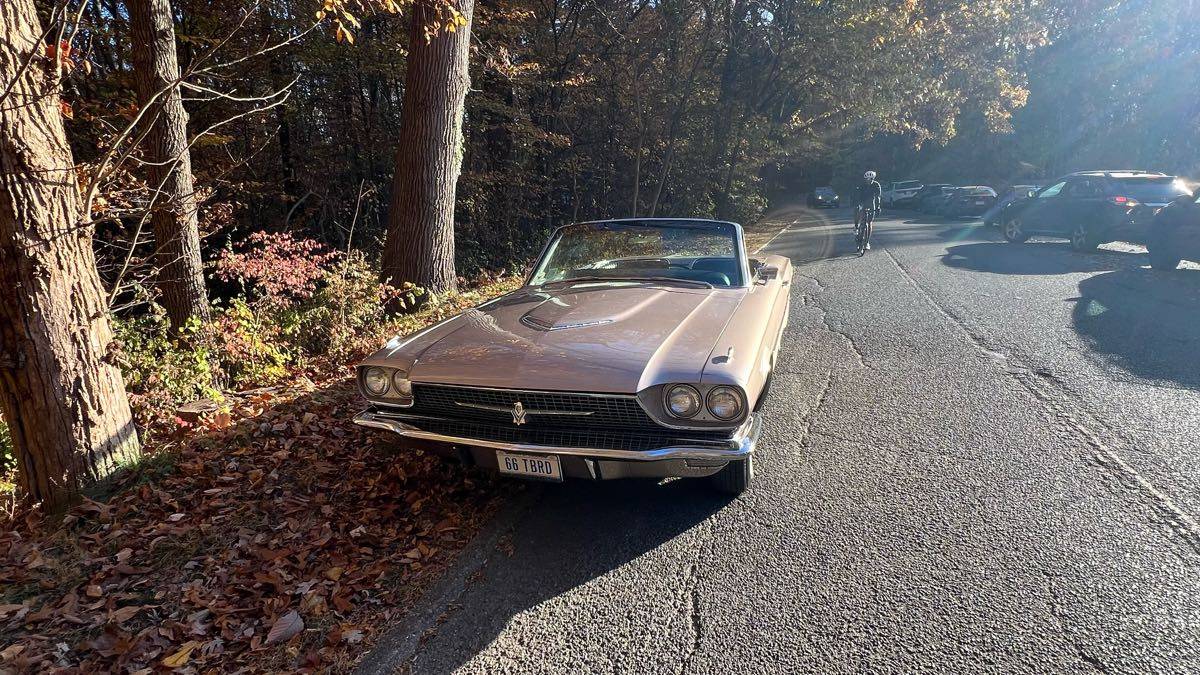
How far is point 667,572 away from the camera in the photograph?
2781 mm

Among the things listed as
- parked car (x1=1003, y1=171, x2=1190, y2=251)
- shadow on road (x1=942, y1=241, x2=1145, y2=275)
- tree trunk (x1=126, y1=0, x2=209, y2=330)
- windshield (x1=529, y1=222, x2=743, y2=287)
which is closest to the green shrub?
tree trunk (x1=126, y1=0, x2=209, y2=330)

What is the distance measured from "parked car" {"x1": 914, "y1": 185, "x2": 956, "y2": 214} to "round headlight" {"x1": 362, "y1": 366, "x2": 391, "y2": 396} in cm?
2771

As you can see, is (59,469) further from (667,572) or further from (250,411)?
(667,572)

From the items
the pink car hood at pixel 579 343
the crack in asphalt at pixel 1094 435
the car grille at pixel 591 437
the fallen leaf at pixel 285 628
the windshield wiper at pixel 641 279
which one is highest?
the windshield wiper at pixel 641 279

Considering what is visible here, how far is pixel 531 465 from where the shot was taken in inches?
116

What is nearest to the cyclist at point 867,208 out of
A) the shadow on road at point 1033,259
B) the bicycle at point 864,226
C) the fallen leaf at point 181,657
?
the bicycle at point 864,226

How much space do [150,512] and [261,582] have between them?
1.02 m

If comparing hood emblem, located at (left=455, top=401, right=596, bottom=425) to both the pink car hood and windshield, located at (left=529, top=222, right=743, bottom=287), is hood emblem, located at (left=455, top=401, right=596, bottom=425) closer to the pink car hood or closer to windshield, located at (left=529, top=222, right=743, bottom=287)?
the pink car hood

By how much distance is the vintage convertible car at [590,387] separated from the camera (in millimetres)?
2814

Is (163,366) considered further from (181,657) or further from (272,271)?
(181,657)

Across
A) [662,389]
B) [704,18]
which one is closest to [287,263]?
[662,389]

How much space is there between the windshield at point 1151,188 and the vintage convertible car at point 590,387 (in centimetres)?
1183

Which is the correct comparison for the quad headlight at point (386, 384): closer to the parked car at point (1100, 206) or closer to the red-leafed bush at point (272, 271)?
the red-leafed bush at point (272, 271)

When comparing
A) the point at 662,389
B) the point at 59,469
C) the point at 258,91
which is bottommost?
the point at 59,469
